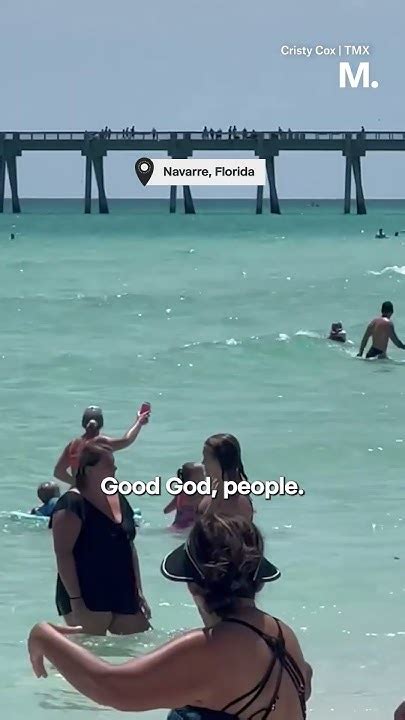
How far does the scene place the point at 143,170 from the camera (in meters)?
18.4

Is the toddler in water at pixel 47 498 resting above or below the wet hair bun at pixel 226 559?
below

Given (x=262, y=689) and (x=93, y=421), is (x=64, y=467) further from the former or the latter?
(x=262, y=689)

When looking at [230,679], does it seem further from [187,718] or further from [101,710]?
[101,710]

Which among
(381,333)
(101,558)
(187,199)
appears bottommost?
(187,199)

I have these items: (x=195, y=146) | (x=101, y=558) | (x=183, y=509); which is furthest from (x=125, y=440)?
(x=195, y=146)

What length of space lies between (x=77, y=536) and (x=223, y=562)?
332cm

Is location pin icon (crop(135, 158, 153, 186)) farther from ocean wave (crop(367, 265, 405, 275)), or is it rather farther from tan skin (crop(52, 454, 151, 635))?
ocean wave (crop(367, 265, 405, 275))

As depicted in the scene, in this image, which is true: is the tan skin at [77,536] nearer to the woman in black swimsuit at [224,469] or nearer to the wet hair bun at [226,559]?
the woman in black swimsuit at [224,469]

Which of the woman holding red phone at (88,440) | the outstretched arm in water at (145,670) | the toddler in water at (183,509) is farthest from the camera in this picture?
the toddler in water at (183,509)

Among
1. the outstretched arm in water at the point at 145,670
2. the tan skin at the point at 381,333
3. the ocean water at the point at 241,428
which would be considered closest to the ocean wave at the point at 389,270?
the ocean water at the point at 241,428

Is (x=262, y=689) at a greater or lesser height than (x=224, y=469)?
greater

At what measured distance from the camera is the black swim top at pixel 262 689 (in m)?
3.00

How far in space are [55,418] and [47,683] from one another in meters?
9.99

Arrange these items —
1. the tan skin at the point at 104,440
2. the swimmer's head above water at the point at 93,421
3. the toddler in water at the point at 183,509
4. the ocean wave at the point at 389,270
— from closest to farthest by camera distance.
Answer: the tan skin at the point at 104,440 → the swimmer's head above water at the point at 93,421 → the toddler in water at the point at 183,509 → the ocean wave at the point at 389,270
